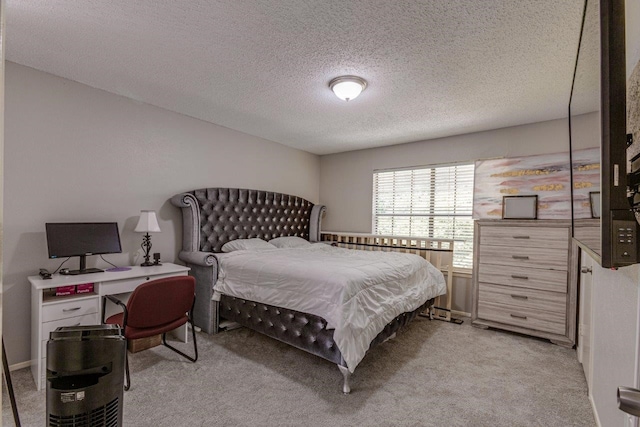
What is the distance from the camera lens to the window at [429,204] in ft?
13.8

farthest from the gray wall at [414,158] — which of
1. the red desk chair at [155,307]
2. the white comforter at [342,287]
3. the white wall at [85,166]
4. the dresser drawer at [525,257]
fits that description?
the red desk chair at [155,307]

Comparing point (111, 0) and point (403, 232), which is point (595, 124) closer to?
point (111, 0)

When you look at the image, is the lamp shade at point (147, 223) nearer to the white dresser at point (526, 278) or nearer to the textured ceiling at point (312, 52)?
the textured ceiling at point (312, 52)

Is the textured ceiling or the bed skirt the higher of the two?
the textured ceiling

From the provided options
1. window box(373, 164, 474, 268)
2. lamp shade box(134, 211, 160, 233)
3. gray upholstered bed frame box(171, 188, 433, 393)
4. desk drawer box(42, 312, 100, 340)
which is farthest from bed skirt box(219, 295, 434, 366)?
window box(373, 164, 474, 268)

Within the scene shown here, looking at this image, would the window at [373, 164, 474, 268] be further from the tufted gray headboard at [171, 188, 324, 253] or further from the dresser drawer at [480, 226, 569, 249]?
the tufted gray headboard at [171, 188, 324, 253]

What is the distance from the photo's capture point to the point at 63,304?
90.4 inches

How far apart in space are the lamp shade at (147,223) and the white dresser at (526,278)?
369 centimetres

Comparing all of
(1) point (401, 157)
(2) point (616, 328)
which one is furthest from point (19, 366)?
(1) point (401, 157)

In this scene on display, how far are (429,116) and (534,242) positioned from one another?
5.96 feet

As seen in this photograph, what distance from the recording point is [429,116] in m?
3.53

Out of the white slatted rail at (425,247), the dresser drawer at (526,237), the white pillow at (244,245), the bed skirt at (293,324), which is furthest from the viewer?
the white slatted rail at (425,247)

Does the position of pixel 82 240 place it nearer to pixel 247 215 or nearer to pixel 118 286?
pixel 118 286

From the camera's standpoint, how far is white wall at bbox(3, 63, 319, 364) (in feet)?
8.23
